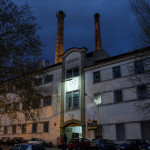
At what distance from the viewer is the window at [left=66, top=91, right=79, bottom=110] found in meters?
33.9

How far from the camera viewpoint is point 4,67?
18.4 metres

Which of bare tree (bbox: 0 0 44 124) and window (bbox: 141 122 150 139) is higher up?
bare tree (bbox: 0 0 44 124)

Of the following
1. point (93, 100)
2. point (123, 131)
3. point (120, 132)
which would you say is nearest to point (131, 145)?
point (123, 131)

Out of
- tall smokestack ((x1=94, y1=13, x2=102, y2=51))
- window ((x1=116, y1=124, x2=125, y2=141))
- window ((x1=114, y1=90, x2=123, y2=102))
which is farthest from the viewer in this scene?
tall smokestack ((x1=94, y1=13, x2=102, y2=51))

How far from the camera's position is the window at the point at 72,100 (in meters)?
33.9

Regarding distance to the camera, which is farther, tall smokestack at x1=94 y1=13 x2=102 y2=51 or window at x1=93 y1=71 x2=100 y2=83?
tall smokestack at x1=94 y1=13 x2=102 y2=51

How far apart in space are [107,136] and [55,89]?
500 inches

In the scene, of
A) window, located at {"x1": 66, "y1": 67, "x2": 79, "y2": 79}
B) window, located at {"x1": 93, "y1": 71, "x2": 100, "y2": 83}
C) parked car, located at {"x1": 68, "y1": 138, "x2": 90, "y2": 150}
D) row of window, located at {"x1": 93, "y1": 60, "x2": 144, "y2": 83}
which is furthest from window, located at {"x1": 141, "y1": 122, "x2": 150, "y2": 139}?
window, located at {"x1": 66, "y1": 67, "x2": 79, "y2": 79}

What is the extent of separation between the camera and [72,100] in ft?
113

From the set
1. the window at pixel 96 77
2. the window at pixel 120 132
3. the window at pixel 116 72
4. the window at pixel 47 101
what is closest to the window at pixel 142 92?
the window at pixel 116 72

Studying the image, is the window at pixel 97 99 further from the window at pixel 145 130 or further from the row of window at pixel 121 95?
the window at pixel 145 130

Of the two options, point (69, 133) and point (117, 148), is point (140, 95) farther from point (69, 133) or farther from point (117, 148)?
point (69, 133)

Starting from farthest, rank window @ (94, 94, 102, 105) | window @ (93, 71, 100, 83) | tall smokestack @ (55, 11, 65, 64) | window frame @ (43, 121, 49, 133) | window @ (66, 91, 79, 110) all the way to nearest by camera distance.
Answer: tall smokestack @ (55, 11, 65, 64), window frame @ (43, 121, 49, 133), window @ (66, 91, 79, 110), window @ (93, 71, 100, 83), window @ (94, 94, 102, 105)

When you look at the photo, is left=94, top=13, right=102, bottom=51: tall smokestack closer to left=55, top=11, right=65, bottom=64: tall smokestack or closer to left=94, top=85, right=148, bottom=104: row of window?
left=55, top=11, right=65, bottom=64: tall smokestack
